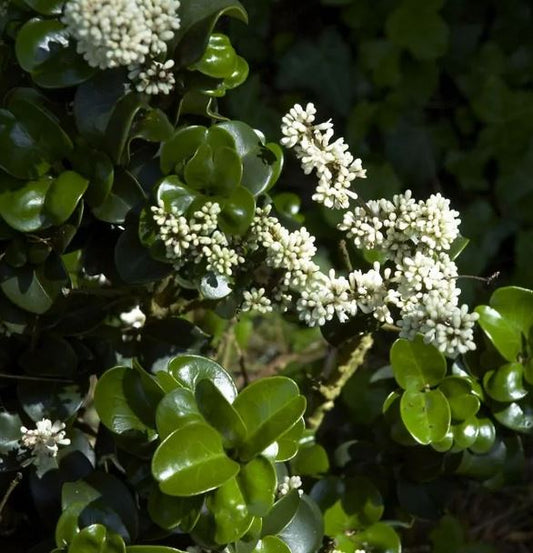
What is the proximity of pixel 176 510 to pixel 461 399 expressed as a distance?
0.47 m

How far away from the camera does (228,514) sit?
1.10 metres

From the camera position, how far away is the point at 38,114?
1.14m

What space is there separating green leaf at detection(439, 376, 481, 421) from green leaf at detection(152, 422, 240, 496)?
0.39 m

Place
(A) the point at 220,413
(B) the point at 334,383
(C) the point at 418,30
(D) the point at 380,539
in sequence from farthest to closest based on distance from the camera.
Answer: (C) the point at 418,30 → (B) the point at 334,383 → (D) the point at 380,539 → (A) the point at 220,413

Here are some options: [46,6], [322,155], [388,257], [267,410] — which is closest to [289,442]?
[267,410]

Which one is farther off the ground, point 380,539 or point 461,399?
point 461,399

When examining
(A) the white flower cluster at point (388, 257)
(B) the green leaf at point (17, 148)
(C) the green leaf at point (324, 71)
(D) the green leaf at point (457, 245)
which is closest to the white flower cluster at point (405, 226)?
(A) the white flower cluster at point (388, 257)

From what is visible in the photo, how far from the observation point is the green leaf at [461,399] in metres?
1.30

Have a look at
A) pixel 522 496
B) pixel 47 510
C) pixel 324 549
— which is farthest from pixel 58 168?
pixel 522 496

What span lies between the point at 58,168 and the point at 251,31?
4.09 ft

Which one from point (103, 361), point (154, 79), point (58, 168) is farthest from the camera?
point (103, 361)

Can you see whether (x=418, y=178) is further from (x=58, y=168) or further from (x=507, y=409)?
(x=58, y=168)

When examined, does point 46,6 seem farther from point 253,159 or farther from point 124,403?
point 124,403

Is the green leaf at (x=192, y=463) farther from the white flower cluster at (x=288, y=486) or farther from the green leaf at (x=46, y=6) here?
the green leaf at (x=46, y=6)
